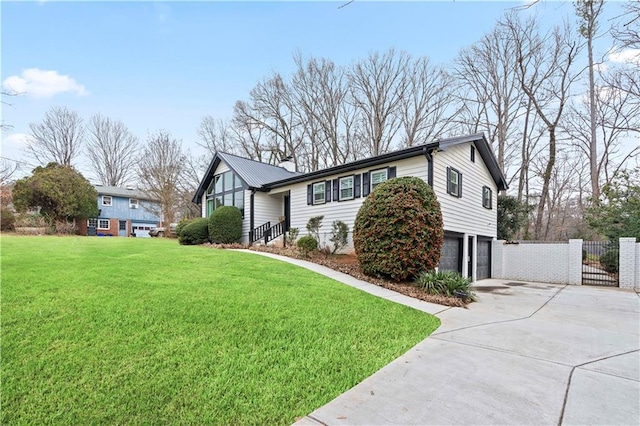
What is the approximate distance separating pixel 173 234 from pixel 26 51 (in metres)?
16.5

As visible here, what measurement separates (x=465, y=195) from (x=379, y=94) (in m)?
15.3

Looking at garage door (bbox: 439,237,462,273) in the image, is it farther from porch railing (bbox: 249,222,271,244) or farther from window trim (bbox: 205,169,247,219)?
window trim (bbox: 205,169,247,219)

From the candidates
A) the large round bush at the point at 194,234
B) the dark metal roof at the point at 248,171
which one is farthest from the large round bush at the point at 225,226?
the dark metal roof at the point at 248,171

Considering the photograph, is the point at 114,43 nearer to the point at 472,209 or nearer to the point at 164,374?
the point at 164,374

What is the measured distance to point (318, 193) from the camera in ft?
45.5

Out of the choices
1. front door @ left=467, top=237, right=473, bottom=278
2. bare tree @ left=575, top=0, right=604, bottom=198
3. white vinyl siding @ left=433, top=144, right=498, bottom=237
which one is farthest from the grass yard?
bare tree @ left=575, top=0, right=604, bottom=198

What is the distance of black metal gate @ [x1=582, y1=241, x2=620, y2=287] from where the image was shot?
11797 millimetres

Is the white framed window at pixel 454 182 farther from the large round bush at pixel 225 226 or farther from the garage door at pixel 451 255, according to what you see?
the large round bush at pixel 225 226

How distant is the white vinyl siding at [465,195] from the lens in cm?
1049

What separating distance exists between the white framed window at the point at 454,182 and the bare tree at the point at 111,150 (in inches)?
1239

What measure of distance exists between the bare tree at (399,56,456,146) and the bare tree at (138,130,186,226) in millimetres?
18956

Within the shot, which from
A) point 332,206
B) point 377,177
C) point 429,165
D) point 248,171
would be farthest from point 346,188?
point 248,171

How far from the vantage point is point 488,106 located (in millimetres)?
22078

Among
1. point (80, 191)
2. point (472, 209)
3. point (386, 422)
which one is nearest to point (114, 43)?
point (386, 422)
